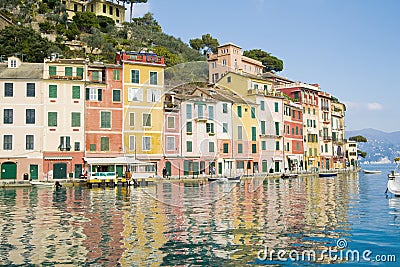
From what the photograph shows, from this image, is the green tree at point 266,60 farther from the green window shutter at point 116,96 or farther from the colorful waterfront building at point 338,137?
the green window shutter at point 116,96

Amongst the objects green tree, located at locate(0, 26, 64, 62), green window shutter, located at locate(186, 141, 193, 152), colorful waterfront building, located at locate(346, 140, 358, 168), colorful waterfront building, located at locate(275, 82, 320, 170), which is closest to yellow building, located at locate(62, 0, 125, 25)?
green tree, located at locate(0, 26, 64, 62)

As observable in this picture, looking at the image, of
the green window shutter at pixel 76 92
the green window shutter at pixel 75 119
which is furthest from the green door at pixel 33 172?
the green window shutter at pixel 76 92

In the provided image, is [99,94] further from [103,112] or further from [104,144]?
[104,144]

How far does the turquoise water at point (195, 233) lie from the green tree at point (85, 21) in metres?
67.9

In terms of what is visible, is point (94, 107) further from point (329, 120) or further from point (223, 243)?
point (329, 120)

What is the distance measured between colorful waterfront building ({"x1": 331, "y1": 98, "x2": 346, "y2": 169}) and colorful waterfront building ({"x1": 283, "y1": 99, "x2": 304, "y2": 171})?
16.8 m

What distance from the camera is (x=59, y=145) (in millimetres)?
45906

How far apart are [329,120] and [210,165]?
133 feet

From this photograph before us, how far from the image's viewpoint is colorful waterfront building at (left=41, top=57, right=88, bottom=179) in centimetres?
4559

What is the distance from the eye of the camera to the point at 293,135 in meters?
70.2

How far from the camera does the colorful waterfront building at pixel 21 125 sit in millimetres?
43938

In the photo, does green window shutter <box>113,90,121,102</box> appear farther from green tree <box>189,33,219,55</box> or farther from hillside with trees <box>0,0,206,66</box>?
green tree <box>189,33,219,55</box>

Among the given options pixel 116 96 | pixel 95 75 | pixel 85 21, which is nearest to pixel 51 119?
pixel 95 75

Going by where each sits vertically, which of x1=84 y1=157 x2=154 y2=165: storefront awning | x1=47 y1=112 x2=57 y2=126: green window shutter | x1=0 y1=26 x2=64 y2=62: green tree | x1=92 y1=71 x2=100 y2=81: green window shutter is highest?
x1=0 y1=26 x2=64 y2=62: green tree
